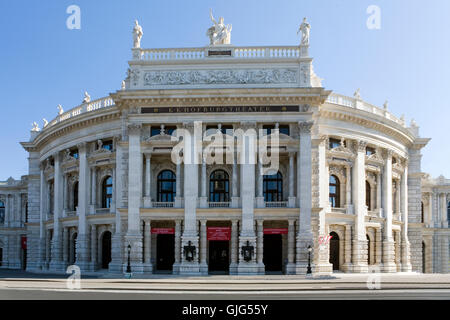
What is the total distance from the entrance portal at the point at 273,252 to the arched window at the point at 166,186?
9.42 metres

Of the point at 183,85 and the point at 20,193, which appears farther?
the point at 20,193

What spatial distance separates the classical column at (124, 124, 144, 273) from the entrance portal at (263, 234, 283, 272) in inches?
429

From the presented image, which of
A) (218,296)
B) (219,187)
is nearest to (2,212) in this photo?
(219,187)

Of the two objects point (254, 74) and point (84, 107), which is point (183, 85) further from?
point (84, 107)

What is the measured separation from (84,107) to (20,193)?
27.2m

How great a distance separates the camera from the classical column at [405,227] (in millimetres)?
57562

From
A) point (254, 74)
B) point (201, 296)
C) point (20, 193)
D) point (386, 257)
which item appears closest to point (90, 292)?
point (201, 296)

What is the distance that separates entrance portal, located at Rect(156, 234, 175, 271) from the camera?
49.3 metres

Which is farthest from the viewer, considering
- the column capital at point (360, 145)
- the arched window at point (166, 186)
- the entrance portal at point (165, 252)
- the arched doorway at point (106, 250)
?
the arched doorway at point (106, 250)

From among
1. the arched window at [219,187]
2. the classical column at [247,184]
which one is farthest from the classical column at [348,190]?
the arched window at [219,187]

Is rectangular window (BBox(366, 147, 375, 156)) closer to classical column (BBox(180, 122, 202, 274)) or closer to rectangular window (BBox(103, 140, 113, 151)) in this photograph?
classical column (BBox(180, 122, 202, 274))

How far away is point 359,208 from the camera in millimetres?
52188

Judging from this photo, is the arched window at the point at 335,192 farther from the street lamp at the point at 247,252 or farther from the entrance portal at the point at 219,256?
the entrance portal at the point at 219,256
